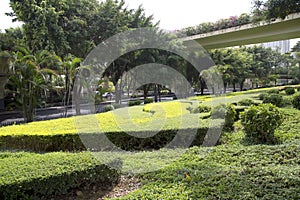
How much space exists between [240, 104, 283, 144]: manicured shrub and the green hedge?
297 centimetres

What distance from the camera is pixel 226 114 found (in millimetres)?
6906

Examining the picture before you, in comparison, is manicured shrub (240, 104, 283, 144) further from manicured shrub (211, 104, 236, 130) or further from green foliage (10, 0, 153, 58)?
green foliage (10, 0, 153, 58)

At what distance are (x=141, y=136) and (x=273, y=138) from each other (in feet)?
9.21

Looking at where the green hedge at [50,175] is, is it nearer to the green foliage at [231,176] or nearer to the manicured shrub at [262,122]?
the green foliage at [231,176]

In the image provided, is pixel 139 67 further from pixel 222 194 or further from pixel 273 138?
pixel 222 194

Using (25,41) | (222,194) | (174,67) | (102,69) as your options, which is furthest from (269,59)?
(222,194)

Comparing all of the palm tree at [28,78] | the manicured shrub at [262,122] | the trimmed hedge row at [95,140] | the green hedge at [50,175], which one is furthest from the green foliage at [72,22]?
the manicured shrub at [262,122]

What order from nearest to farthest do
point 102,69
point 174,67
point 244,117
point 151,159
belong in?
point 151,159 → point 244,117 → point 102,69 → point 174,67

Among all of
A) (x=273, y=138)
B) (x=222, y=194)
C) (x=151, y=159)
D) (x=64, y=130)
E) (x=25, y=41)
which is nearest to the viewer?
(x=222, y=194)

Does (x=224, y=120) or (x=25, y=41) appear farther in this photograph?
(x=25, y=41)

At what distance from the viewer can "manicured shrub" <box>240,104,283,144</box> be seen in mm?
5414

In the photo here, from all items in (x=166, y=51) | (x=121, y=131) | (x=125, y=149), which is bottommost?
(x=125, y=149)

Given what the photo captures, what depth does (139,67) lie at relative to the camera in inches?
727

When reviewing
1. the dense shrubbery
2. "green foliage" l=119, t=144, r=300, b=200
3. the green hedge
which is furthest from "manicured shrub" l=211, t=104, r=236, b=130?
the dense shrubbery
